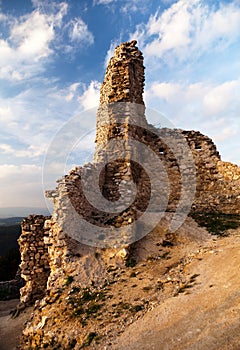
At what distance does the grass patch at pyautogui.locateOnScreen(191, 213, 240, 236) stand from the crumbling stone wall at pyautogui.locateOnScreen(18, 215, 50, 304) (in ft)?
23.4

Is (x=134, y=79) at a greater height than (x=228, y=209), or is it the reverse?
(x=134, y=79)

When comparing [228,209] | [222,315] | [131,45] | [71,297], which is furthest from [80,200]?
[131,45]

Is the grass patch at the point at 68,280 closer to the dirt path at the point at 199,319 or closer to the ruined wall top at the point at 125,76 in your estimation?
the dirt path at the point at 199,319

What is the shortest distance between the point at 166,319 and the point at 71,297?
10.7ft

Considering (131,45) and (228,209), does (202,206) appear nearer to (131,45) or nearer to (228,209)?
(228,209)

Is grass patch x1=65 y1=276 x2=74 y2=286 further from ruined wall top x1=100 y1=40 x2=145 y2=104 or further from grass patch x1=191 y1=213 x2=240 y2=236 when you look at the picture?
ruined wall top x1=100 y1=40 x2=145 y2=104

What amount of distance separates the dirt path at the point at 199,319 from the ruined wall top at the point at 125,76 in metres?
9.79

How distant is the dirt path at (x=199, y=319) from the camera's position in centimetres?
508

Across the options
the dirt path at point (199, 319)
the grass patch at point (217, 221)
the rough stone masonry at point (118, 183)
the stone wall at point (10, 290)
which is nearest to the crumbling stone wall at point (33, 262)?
the rough stone masonry at point (118, 183)

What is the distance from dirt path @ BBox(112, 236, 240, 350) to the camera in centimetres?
508

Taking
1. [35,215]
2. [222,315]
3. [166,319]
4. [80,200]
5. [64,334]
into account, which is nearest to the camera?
[222,315]

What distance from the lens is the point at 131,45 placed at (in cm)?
1512

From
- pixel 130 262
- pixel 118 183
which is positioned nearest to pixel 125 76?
pixel 118 183

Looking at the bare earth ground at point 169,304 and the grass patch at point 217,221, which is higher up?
the grass patch at point 217,221
